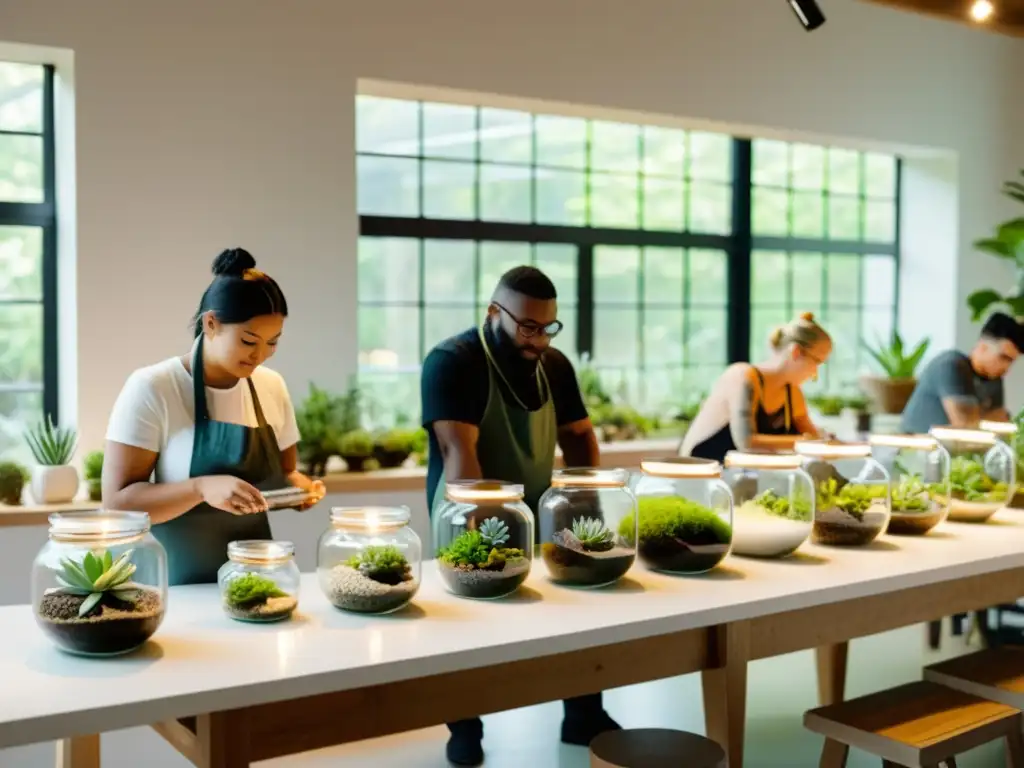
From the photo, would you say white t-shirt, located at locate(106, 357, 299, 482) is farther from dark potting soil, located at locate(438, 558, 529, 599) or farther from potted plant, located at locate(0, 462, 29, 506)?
potted plant, located at locate(0, 462, 29, 506)

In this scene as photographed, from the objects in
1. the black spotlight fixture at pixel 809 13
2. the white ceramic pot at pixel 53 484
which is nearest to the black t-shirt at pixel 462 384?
the black spotlight fixture at pixel 809 13

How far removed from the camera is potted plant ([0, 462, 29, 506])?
4.20 m

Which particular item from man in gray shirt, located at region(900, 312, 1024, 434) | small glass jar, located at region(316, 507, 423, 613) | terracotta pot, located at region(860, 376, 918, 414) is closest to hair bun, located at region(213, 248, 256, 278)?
small glass jar, located at region(316, 507, 423, 613)

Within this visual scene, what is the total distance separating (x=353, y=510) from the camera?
221 centimetres

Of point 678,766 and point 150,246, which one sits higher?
point 150,246

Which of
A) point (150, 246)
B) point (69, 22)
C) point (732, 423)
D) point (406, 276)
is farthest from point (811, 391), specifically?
point (69, 22)

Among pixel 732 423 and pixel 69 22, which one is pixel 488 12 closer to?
pixel 69 22

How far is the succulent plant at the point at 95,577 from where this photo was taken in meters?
1.92

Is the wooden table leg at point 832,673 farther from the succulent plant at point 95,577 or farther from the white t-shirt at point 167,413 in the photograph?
the succulent plant at point 95,577

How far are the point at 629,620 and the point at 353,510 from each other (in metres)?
0.55

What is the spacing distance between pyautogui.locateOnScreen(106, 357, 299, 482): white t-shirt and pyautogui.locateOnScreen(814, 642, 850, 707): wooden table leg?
228cm

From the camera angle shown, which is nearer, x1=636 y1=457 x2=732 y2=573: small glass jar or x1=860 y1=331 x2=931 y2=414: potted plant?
x1=636 y1=457 x2=732 y2=573: small glass jar

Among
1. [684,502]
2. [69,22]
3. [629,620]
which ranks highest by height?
[69,22]

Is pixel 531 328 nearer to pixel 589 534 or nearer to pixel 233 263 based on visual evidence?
pixel 589 534
